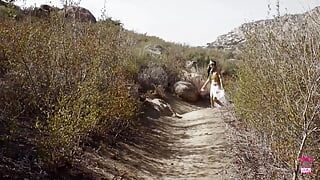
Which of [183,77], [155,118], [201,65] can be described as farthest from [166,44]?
[155,118]

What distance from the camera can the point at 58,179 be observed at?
24.5 ft

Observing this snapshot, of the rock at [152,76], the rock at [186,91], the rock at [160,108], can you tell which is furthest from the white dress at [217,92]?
the rock at [186,91]

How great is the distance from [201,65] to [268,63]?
20.6 meters

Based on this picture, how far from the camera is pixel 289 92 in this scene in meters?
7.27

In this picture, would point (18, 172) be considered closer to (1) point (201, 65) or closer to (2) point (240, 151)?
(2) point (240, 151)

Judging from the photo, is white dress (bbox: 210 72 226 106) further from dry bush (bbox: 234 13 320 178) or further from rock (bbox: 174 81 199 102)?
rock (bbox: 174 81 199 102)

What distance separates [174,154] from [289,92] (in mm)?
4317

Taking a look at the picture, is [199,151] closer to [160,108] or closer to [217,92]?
[217,92]

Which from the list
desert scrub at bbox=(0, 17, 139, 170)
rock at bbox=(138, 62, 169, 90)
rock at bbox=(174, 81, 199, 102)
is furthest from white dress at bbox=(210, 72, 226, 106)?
rock at bbox=(174, 81, 199, 102)

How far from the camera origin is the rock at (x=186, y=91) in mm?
21611

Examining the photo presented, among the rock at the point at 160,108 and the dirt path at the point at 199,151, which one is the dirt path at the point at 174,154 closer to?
the dirt path at the point at 199,151

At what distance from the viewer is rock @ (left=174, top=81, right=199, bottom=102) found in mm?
21611

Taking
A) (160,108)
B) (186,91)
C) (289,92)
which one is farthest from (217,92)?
(186,91)

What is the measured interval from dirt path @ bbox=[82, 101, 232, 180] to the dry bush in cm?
135
